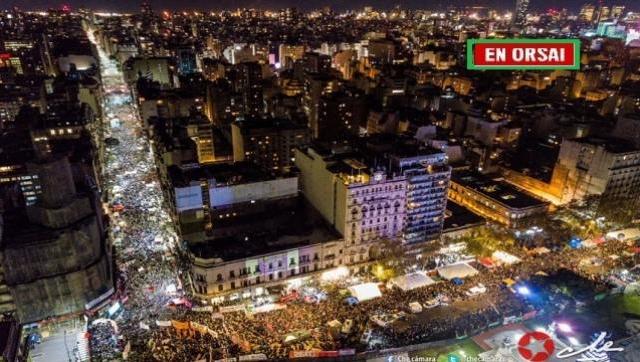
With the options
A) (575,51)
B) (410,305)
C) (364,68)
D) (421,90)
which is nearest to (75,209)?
(410,305)

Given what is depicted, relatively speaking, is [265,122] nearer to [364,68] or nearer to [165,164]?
[165,164]

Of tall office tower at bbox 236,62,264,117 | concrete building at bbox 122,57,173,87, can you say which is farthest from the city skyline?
concrete building at bbox 122,57,173,87

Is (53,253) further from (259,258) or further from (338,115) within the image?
(338,115)

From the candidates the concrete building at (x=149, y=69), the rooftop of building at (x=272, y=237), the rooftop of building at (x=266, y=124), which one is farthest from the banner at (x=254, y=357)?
the concrete building at (x=149, y=69)

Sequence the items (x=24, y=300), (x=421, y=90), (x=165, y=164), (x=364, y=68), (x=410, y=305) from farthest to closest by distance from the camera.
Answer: (x=364, y=68) → (x=421, y=90) → (x=165, y=164) → (x=410, y=305) → (x=24, y=300)

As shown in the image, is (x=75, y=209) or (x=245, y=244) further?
(x=245, y=244)

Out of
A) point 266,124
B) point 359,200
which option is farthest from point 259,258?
point 266,124

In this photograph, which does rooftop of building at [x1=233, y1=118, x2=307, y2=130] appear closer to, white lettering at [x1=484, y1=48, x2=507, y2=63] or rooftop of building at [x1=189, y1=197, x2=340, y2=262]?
rooftop of building at [x1=189, y1=197, x2=340, y2=262]
